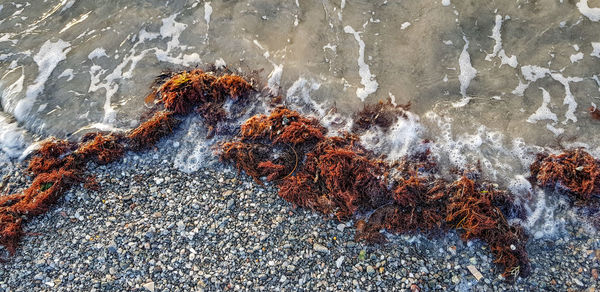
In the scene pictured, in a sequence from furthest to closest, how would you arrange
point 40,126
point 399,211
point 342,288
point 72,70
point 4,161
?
point 72,70 < point 40,126 < point 4,161 < point 399,211 < point 342,288

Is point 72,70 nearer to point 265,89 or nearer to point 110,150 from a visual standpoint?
point 110,150

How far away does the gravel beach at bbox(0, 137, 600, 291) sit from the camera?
457 centimetres

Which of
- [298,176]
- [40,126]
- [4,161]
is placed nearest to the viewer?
[298,176]

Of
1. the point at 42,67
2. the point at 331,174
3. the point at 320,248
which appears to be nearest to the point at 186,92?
the point at 331,174

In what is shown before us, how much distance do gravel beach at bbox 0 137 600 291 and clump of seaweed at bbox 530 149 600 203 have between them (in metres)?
0.48

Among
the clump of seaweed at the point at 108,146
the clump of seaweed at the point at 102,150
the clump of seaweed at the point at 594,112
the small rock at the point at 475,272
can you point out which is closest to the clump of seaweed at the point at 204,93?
the clump of seaweed at the point at 108,146

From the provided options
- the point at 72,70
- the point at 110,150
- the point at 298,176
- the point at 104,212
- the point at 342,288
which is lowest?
the point at 342,288

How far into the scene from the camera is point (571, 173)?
17.1 ft

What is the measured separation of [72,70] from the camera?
6.86 meters

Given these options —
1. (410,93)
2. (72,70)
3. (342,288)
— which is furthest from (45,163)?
(410,93)

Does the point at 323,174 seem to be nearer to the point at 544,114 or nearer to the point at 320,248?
the point at 320,248

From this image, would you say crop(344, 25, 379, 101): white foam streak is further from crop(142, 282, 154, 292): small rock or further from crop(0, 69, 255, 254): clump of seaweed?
crop(142, 282, 154, 292): small rock

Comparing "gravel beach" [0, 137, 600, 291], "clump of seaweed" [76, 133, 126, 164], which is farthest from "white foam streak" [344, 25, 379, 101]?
"clump of seaweed" [76, 133, 126, 164]

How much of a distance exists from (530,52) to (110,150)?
665 cm
